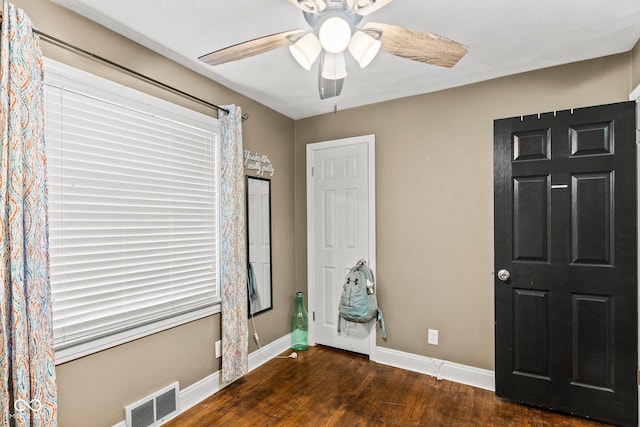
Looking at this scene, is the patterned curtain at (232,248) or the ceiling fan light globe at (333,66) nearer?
the ceiling fan light globe at (333,66)

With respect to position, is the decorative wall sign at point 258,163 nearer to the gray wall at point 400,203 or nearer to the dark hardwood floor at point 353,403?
the gray wall at point 400,203

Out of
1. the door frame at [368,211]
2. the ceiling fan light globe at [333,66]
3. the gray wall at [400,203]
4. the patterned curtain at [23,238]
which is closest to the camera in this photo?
the patterned curtain at [23,238]

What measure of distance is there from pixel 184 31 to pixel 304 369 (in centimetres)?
277

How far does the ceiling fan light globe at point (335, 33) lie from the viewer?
1.34 m

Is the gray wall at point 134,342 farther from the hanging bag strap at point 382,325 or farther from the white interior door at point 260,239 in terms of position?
the hanging bag strap at point 382,325

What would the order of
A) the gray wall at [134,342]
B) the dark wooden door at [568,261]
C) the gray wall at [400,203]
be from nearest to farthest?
the gray wall at [134,342] → the gray wall at [400,203] → the dark wooden door at [568,261]

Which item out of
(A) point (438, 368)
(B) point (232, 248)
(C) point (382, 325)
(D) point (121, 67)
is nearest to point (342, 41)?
(D) point (121, 67)

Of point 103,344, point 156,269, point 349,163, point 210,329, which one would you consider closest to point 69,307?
point 103,344

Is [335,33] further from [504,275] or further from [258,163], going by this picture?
[504,275]

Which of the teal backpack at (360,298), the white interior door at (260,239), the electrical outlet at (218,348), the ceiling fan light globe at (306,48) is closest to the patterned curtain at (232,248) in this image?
the electrical outlet at (218,348)

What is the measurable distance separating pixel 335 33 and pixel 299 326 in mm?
2850

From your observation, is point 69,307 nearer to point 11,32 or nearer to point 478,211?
point 11,32

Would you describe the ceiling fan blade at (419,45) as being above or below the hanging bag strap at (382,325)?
above

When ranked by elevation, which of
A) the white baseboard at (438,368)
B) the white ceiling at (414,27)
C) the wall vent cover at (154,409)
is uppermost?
the white ceiling at (414,27)
